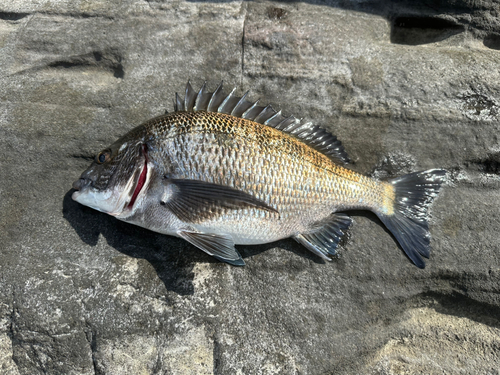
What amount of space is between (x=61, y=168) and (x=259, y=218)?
6.16 feet

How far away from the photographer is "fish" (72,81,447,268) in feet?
8.63

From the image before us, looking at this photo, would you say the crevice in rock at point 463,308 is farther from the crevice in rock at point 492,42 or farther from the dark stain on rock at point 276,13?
the dark stain on rock at point 276,13

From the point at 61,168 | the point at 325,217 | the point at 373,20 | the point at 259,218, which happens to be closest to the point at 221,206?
the point at 259,218

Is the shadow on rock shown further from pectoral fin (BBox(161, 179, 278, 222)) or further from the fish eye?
the fish eye

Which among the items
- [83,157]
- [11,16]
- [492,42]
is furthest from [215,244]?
[492,42]

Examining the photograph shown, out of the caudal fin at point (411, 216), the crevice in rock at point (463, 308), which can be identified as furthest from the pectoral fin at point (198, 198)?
the crevice in rock at point (463, 308)

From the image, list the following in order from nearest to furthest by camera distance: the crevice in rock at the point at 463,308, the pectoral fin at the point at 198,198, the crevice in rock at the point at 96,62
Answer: the pectoral fin at the point at 198,198 → the crevice in rock at the point at 463,308 → the crevice in rock at the point at 96,62

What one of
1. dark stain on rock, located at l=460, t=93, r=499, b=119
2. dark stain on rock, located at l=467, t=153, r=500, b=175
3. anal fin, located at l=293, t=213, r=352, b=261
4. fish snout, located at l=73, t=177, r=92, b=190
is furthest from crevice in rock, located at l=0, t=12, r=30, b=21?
dark stain on rock, located at l=467, t=153, r=500, b=175

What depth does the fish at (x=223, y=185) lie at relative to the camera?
263 cm

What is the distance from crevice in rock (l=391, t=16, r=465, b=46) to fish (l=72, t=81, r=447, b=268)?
1923 millimetres

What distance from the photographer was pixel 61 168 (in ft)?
10.3

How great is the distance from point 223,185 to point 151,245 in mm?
879

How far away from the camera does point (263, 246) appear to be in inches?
118

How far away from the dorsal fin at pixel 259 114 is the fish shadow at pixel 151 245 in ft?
2.89
